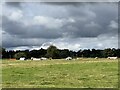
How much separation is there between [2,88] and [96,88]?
19.0ft

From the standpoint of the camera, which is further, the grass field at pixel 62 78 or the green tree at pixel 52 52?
the green tree at pixel 52 52

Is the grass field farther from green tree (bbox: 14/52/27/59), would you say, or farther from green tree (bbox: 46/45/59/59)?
green tree (bbox: 14/52/27/59)

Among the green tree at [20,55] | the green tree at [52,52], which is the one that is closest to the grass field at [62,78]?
the green tree at [52,52]

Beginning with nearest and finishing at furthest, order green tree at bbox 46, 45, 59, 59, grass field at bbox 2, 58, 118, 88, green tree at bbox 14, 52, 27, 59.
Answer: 1. grass field at bbox 2, 58, 118, 88
2. green tree at bbox 46, 45, 59, 59
3. green tree at bbox 14, 52, 27, 59

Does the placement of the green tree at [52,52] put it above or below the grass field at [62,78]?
above

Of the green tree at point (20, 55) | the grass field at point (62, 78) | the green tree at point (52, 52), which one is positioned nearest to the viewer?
the grass field at point (62, 78)

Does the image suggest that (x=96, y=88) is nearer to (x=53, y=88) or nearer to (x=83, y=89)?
(x=83, y=89)

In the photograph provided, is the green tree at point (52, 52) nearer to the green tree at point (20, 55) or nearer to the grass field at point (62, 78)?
the green tree at point (20, 55)

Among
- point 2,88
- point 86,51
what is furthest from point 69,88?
point 86,51

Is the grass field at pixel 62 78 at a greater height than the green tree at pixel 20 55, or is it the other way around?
the green tree at pixel 20 55

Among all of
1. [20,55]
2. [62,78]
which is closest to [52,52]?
[20,55]

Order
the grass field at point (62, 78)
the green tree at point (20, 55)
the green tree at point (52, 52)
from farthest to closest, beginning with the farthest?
the green tree at point (20, 55), the green tree at point (52, 52), the grass field at point (62, 78)

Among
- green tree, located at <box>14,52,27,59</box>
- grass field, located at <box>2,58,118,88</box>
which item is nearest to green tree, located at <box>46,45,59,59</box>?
green tree, located at <box>14,52,27,59</box>

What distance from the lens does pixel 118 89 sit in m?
19.1
